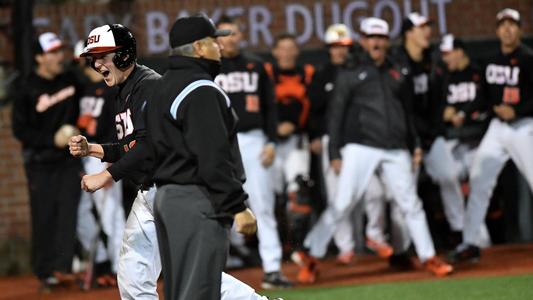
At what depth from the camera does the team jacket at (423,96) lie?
11.4m

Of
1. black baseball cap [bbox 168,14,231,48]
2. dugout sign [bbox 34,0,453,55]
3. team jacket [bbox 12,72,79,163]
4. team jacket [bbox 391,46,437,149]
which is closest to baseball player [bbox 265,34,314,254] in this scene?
dugout sign [bbox 34,0,453,55]

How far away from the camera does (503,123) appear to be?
1124 cm

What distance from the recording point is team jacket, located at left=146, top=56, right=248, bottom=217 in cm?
536

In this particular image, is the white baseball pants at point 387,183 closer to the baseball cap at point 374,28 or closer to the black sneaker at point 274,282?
the black sneaker at point 274,282

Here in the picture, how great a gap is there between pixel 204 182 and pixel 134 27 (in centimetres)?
798

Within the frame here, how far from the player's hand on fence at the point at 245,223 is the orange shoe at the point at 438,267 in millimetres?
5226

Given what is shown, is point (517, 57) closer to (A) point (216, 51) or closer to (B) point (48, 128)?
(B) point (48, 128)

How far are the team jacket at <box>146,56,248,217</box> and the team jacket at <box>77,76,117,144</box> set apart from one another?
4848mm

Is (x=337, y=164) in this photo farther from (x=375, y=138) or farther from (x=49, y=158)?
(x=49, y=158)

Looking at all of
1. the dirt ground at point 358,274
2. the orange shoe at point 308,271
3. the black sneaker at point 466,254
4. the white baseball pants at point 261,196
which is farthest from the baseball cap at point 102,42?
the black sneaker at point 466,254

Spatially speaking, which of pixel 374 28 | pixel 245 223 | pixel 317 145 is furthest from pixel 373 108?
pixel 245 223

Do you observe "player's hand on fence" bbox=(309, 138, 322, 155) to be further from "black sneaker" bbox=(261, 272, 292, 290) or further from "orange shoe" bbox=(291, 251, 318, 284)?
"black sneaker" bbox=(261, 272, 292, 290)

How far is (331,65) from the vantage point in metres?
12.8

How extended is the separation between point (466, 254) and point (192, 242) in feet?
20.6
